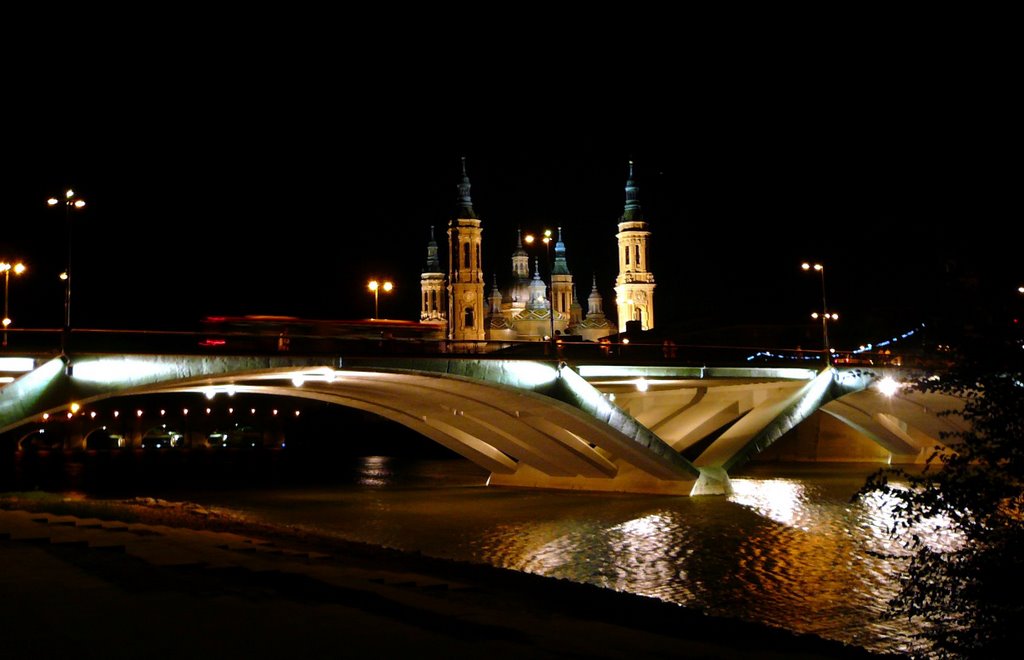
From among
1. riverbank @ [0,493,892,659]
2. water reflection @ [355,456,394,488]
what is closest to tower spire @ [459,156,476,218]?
water reflection @ [355,456,394,488]

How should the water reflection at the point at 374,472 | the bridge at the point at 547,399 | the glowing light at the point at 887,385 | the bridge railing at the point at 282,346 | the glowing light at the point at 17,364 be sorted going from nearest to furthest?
the glowing light at the point at 17,364, the bridge railing at the point at 282,346, the bridge at the point at 547,399, the glowing light at the point at 887,385, the water reflection at the point at 374,472

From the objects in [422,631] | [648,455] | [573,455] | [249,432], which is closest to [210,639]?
[422,631]

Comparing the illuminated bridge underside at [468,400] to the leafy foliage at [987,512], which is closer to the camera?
the leafy foliage at [987,512]

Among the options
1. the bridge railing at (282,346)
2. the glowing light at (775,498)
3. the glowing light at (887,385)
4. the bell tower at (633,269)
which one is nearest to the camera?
the bridge railing at (282,346)

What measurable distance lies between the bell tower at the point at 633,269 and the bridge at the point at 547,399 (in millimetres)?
59562

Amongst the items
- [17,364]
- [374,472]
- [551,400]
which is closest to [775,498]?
[551,400]

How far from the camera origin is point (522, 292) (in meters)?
133

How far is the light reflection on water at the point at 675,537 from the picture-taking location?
19922 mm

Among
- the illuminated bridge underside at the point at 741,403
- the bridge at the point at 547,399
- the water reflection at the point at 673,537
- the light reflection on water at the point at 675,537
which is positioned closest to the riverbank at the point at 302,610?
the water reflection at the point at 673,537

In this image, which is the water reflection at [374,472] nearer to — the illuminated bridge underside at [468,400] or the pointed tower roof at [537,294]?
the illuminated bridge underside at [468,400]

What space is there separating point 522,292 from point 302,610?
121 metres

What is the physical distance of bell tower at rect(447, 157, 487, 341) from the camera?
11894 cm

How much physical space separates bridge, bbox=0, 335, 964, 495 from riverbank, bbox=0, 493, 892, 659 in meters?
9.02

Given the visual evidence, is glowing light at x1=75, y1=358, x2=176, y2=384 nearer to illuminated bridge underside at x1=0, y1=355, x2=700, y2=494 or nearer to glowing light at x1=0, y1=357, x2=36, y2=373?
illuminated bridge underside at x1=0, y1=355, x2=700, y2=494
